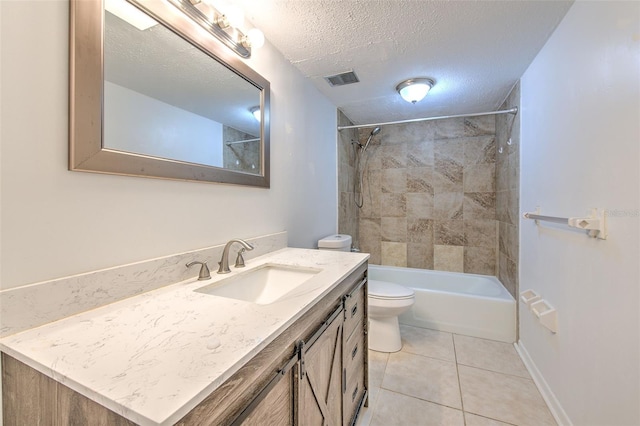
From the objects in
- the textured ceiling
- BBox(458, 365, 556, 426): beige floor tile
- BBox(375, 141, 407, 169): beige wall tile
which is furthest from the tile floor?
the textured ceiling

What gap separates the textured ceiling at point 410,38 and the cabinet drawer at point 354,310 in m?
1.44

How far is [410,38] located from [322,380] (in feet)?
6.04

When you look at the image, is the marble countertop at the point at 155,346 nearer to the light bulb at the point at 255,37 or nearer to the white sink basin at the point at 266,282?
the white sink basin at the point at 266,282

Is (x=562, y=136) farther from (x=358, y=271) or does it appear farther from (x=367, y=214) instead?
(x=367, y=214)

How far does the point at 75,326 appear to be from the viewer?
63cm

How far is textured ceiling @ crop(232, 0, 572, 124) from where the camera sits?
129cm

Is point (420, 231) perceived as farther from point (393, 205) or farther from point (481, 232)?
point (481, 232)

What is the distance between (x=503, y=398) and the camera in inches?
59.2

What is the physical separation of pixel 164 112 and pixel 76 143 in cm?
34

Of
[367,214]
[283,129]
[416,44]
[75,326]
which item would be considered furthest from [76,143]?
[367,214]

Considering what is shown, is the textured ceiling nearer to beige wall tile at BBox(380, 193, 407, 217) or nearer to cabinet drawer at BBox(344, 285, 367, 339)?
beige wall tile at BBox(380, 193, 407, 217)

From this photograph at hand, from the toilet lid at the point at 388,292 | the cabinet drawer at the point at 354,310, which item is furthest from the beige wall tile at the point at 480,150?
the cabinet drawer at the point at 354,310

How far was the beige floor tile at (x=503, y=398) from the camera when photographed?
4.50 feet

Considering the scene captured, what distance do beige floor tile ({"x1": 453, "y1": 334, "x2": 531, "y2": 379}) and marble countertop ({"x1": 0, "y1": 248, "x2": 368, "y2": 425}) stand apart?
1741 millimetres
